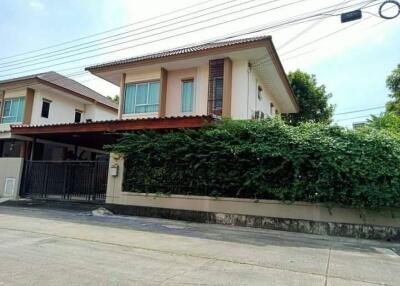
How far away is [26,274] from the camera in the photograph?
5199 millimetres

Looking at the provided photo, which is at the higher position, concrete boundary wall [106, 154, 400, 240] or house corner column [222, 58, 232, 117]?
house corner column [222, 58, 232, 117]

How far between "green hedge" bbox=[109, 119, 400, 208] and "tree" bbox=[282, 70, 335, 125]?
17.2 meters

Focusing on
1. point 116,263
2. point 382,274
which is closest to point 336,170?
point 382,274

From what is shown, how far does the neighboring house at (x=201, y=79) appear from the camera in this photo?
15633 mm

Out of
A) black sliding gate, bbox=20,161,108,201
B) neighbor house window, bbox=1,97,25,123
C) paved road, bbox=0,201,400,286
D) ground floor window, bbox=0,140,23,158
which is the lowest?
paved road, bbox=0,201,400,286

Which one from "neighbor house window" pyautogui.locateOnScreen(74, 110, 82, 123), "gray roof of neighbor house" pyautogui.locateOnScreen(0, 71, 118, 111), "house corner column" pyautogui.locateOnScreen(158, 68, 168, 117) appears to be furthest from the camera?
"neighbor house window" pyautogui.locateOnScreen(74, 110, 82, 123)

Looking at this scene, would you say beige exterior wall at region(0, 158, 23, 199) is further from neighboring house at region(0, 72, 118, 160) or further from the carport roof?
the carport roof

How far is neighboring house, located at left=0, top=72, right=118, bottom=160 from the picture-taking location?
19.9 metres

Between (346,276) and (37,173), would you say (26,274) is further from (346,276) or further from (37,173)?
(37,173)

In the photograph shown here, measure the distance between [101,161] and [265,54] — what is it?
8370 millimetres

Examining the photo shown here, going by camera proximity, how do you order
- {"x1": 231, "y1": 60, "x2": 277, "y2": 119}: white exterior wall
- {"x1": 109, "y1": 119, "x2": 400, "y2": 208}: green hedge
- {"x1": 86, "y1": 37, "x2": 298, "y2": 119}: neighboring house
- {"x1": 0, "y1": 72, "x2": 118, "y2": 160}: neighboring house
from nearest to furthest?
{"x1": 109, "y1": 119, "x2": 400, "y2": 208}: green hedge, {"x1": 86, "y1": 37, "x2": 298, "y2": 119}: neighboring house, {"x1": 231, "y1": 60, "x2": 277, "y2": 119}: white exterior wall, {"x1": 0, "y1": 72, "x2": 118, "y2": 160}: neighboring house

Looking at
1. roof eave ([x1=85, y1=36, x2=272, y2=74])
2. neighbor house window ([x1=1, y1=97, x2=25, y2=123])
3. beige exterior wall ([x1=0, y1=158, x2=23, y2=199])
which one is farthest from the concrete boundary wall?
neighbor house window ([x1=1, y1=97, x2=25, y2=123])

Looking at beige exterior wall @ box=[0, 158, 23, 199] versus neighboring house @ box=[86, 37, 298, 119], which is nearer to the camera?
neighboring house @ box=[86, 37, 298, 119]

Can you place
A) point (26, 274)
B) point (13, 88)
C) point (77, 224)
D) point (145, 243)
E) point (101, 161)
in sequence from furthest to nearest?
point (13, 88)
point (101, 161)
point (77, 224)
point (145, 243)
point (26, 274)
